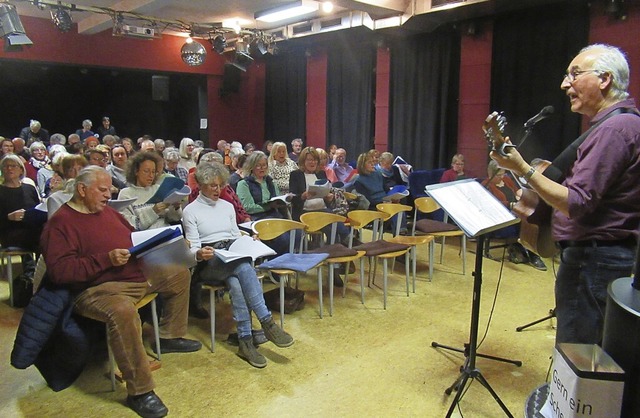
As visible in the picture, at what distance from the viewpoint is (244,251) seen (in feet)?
10.1

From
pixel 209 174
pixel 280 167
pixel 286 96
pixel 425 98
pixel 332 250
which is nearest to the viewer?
pixel 209 174

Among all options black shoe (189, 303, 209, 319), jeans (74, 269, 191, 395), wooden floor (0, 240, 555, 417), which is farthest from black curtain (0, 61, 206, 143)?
jeans (74, 269, 191, 395)

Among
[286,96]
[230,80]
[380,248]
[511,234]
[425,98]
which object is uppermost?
[230,80]

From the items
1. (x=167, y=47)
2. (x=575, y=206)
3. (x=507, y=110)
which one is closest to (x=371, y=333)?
(x=575, y=206)

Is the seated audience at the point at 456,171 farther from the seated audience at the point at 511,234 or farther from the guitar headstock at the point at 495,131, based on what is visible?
the guitar headstock at the point at 495,131

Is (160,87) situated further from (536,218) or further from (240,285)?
(536,218)

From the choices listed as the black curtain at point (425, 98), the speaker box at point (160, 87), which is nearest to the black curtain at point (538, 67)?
the black curtain at point (425, 98)

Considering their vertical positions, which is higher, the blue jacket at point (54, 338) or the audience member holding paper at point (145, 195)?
the audience member holding paper at point (145, 195)

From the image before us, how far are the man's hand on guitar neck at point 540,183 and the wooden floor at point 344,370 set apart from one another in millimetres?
1260

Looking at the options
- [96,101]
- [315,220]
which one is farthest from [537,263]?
[96,101]

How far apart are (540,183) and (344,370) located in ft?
5.35

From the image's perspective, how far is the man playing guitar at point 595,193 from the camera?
1.57m

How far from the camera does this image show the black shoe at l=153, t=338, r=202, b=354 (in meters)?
2.97

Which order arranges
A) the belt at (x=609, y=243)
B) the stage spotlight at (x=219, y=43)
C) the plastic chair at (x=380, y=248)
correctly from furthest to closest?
1. the stage spotlight at (x=219, y=43)
2. the plastic chair at (x=380, y=248)
3. the belt at (x=609, y=243)
